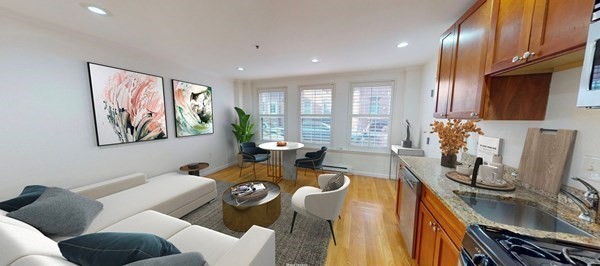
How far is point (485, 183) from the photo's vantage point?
1.33m

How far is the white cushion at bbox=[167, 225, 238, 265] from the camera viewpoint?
1.28 meters

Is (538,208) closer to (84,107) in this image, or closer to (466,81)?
(466,81)

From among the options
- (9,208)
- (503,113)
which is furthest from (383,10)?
(9,208)

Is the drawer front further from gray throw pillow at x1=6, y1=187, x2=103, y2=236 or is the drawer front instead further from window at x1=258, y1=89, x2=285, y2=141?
window at x1=258, y1=89, x2=285, y2=141

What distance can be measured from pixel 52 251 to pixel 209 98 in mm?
3580

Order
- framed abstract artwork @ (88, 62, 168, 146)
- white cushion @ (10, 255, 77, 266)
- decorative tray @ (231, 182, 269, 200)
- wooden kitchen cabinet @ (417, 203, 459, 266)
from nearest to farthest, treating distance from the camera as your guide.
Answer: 1. white cushion @ (10, 255, 77, 266)
2. wooden kitchen cabinet @ (417, 203, 459, 266)
3. decorative tray @ (231, 182, 269, 200)
4. framed abstract artwork @ (88, 62, 168, 146)

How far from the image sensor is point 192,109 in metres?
3.71

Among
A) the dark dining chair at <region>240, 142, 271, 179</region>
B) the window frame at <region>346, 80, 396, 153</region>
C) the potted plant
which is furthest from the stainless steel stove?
the potted plant

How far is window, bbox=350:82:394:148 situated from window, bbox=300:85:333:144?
60 cm

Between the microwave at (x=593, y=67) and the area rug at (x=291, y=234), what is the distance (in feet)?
6.26

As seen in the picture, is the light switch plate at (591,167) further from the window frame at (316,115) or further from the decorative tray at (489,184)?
the window frame at (316,115)

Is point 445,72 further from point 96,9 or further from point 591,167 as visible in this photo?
point 96,9

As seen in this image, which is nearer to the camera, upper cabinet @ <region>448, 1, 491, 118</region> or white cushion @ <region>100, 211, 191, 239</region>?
upper cabinet @ <region>448, 1, 491, 118</region>

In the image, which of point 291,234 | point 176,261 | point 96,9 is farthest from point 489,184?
point 96,9
